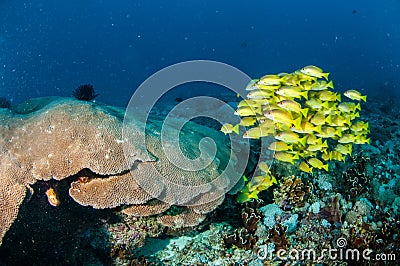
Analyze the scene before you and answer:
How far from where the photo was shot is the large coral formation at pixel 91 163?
157 inches

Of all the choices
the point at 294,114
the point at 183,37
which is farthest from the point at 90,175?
the point at 183,37

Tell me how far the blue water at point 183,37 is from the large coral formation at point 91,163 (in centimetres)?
4793

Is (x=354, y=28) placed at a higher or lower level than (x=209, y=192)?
higher

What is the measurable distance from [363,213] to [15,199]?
221 inches

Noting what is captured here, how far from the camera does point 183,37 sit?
361 ft

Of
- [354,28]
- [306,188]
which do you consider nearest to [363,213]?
[306,188]

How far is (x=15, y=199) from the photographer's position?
3.89m

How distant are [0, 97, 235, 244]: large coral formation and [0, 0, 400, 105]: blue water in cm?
4793

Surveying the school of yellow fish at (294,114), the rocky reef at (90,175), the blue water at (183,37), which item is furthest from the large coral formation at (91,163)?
the blue water at (183,37)

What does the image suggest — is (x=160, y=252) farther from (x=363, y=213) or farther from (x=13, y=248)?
(x=363, y=213)

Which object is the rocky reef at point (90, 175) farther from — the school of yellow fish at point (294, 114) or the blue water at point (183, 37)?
the blue water at point (183, 37)

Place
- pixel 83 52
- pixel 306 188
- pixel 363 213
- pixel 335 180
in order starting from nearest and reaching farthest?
1. pixel 363 213
2. pixel 306 188
3. pixel 335 180
4. pixel 83 52

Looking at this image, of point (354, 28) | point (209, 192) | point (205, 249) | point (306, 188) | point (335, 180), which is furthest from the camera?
point (354, 28)

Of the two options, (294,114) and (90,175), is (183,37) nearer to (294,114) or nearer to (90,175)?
(294,114)
